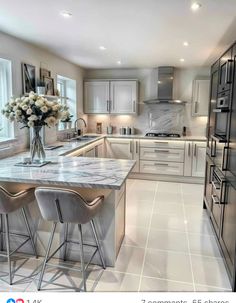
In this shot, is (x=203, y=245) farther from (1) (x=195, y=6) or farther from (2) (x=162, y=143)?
(2) (x=162, y=143)

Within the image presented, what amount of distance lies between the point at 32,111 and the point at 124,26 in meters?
1.42

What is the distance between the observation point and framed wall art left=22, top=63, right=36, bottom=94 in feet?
11.7

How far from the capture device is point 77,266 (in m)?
2.45

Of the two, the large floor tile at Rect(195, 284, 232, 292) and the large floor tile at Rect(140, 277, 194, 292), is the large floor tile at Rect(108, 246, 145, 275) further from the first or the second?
the large floor tile at Rect(195, 284, 232, 292)

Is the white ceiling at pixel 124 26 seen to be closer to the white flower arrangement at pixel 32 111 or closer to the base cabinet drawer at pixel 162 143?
the white flower arrangement at pixel 32 111

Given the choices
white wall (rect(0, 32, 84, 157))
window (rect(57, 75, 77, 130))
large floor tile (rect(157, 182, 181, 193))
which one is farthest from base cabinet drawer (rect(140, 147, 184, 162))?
white wall (rect(0, 32, 84, 157))

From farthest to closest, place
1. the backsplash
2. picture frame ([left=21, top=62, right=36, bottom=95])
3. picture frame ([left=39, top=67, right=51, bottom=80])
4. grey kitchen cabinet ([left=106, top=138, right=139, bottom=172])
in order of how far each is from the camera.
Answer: the backsplash
grey kitchen cabinet ([left=106, top=138, right=139, bottom=172])
picture frame ([left=39, top=67, right=51, bottom=80])
picture frame ([left=21, top=62, right=36, bottom=95])

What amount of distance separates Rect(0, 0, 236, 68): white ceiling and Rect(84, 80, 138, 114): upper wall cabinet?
1.29 m

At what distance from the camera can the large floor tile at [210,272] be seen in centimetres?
224

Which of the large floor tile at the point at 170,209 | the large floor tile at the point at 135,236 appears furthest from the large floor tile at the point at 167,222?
the large floor tile at the point at 135,236

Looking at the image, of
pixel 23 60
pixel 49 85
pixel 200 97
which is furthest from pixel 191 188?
pixel 23 60

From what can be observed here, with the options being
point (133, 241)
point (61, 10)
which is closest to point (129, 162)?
point (133, 241)

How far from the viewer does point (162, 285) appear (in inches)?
86.1

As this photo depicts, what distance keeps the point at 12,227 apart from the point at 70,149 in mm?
1473
